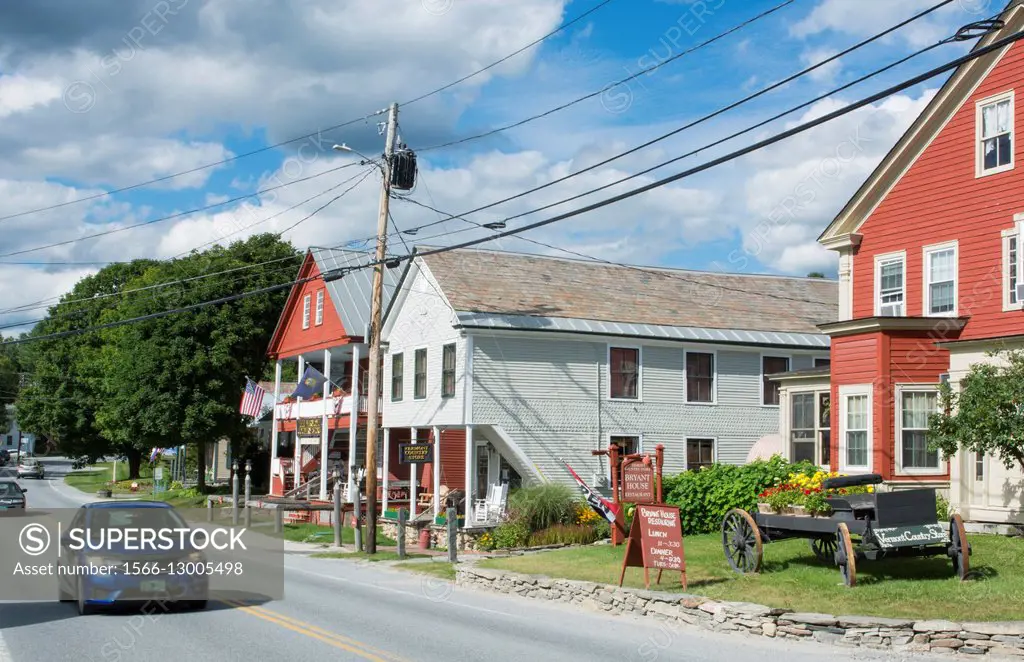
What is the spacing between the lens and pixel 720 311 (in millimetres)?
36094

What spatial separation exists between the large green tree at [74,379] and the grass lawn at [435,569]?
4895 cm

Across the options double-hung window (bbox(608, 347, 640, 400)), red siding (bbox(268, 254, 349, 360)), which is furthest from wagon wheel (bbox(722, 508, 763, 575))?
red siding (bbox(268, 254, 349, 360))

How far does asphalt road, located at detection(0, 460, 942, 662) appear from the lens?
1233cm

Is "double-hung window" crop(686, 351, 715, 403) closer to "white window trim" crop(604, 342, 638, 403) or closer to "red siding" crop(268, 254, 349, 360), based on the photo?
"white window trim" crop(604, 342, 638, 403)

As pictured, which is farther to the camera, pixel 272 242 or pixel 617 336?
pixel 272 242

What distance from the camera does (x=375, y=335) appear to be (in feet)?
91.2

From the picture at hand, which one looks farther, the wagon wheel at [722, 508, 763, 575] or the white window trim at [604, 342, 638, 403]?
the white window trim at [604, 342, 638, 403]

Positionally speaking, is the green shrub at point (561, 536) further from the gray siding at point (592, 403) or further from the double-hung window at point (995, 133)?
the double-hung window at point (995, 133)

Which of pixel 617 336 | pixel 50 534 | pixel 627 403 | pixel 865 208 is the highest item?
pixel 865 208

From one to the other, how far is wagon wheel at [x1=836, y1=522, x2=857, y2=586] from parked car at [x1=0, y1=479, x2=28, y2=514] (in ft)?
103

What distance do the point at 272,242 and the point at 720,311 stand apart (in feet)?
85.1

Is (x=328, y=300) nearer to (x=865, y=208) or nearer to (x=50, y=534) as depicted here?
(x=50, y=534)

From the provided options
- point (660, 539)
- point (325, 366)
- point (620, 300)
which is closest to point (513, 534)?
point (620, 300)

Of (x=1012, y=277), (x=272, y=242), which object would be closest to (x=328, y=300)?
(x=272, y=242)
